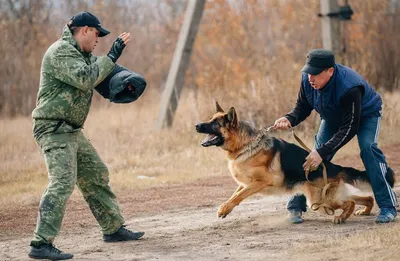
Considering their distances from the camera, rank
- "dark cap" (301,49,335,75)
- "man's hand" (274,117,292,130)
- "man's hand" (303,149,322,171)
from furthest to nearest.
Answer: "man's hand" (274,117,292,130) → "man's hand" (303,149,322,171) → "dark cap" (301,49,335,75)

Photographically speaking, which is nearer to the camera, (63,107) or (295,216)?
(63,107)

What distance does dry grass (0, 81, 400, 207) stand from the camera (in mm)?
11719

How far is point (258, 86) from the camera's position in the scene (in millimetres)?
15273

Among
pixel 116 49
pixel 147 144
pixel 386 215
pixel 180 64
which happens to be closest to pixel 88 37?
pixel 116 49

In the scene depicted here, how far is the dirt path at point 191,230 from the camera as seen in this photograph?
664cm

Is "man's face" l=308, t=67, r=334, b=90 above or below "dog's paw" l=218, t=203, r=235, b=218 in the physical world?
above

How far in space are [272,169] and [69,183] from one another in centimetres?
208

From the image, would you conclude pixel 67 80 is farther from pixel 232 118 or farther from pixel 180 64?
pixel 180 64

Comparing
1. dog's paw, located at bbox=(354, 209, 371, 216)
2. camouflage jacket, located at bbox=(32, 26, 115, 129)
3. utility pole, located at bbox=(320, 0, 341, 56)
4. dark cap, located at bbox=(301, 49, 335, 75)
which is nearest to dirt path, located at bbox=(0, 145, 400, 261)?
dog's paw, located at bbox=(354, 209, 371, 216)

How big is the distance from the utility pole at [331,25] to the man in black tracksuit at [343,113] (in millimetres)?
7449

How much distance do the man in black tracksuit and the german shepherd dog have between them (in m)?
0.22

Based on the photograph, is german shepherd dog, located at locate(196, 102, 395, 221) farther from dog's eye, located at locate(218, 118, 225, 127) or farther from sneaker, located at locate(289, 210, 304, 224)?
sneaker, located at locate(289, 210, 304, 224)

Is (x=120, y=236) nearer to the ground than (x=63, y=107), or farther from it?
nearer to the ground

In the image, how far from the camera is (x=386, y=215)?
292 inches
